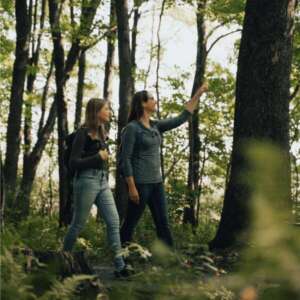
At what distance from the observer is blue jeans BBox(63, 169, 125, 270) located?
7.71 metres

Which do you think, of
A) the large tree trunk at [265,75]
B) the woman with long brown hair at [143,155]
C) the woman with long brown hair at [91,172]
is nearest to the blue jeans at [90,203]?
the woman with long brown hair at [91,172]

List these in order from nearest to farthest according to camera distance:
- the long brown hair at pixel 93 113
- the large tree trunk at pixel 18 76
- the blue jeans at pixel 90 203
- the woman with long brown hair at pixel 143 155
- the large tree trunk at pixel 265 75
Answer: the long brown hair at pixel 93 113 → the blue jeans at pixel 90 203 → the woman with long brown hair at pixel 143 155 → the large tree trunk at pixel 265 75 → the large tree trunk at pixel 18 76

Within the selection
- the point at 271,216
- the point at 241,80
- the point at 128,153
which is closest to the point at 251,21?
the point at 241,80

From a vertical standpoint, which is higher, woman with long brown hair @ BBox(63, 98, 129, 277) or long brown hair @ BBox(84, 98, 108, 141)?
long brown hair @ BBox(84, 98, 108, 141)

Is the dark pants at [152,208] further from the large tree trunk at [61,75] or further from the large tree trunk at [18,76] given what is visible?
the large tree trunk at [18,76]

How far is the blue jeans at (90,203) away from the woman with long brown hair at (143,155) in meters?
0.32

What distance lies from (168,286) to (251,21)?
839 cm

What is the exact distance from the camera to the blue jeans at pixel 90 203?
7707 mm

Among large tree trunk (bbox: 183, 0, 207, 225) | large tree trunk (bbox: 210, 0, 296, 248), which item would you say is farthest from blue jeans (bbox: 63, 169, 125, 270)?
large tree trunk (bbox: 183, 0, 207, 225)

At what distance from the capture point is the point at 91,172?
7.71m

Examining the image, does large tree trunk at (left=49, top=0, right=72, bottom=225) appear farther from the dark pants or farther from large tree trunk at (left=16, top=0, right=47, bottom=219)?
the dark pants

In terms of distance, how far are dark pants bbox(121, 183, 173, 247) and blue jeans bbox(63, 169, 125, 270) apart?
43cm

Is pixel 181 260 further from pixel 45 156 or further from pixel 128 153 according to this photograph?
pixel 45 156

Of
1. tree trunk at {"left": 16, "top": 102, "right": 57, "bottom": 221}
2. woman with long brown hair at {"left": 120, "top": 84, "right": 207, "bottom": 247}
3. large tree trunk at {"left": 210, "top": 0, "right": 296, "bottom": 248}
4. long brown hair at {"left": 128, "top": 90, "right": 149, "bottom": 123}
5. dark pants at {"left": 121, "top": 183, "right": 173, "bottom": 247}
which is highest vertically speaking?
tree trunk at {"left": 16, "top": 102, "right": 57, "bottom": 221}
